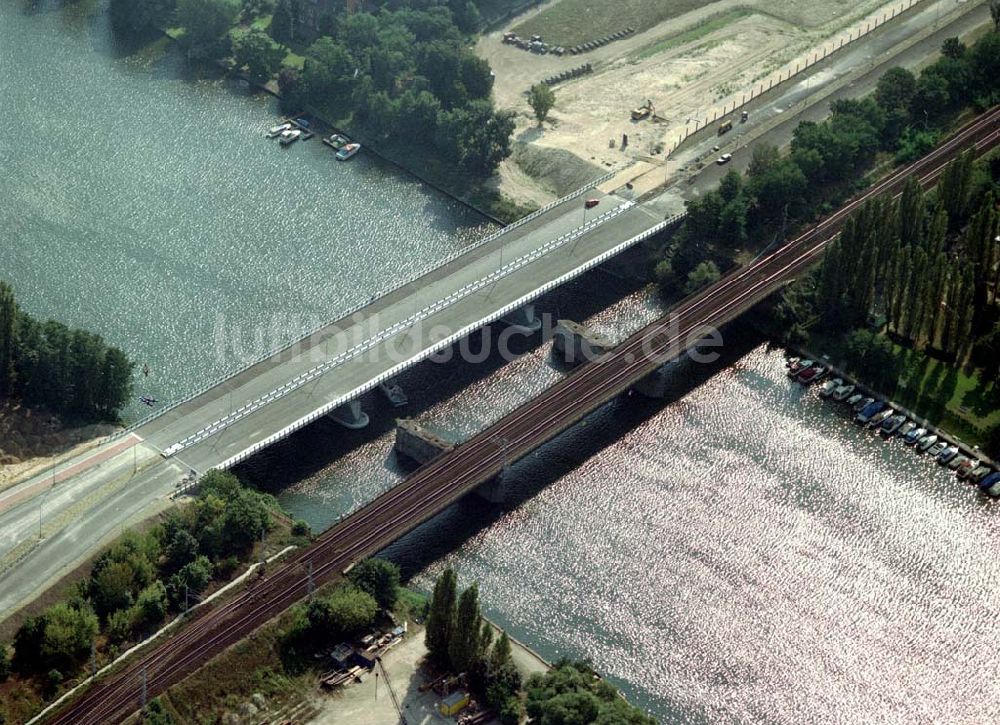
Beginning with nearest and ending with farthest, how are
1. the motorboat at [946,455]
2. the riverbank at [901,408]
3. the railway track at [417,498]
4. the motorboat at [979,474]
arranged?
the railway track at [417,498] < the motorboat at [979,474] < the motorboat at [946,455] < the riverbank at [901,408]

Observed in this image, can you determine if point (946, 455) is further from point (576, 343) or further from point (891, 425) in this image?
point (576, 343)

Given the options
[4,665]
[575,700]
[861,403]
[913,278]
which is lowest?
[861,403]

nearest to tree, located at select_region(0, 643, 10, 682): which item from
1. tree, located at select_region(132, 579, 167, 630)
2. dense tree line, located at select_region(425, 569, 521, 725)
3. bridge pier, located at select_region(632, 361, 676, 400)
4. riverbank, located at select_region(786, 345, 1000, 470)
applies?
tree, located at select_region(132, 579, 167, 630)

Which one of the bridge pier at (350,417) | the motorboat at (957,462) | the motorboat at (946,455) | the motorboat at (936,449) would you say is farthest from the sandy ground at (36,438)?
the motorboat at (957,462)

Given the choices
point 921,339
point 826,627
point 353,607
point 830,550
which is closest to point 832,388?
point 921,339

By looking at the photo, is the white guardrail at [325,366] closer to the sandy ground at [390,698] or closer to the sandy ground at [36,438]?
the sandy ground at [36,438]

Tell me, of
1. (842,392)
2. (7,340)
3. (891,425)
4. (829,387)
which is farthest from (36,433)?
(891,425)

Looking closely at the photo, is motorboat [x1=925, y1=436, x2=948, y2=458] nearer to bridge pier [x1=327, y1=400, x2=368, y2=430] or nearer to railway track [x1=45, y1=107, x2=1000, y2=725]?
railway track [x1=45, y1=107, x2=1000, y2=725]
